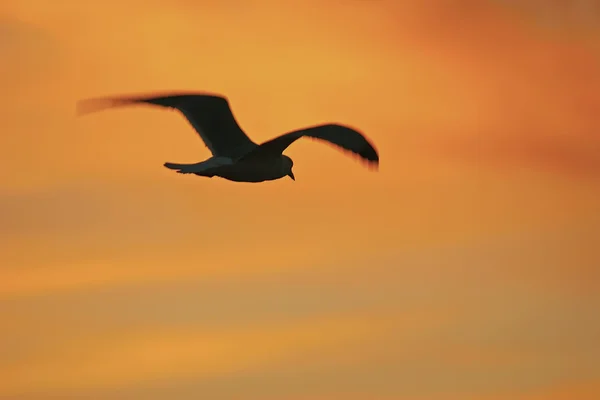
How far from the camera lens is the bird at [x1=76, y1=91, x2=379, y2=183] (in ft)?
57.9

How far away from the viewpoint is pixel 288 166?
21312 mm

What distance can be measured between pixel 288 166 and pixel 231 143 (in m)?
1.15

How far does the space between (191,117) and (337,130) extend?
4373mm

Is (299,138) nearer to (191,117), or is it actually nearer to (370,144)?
(370,144)

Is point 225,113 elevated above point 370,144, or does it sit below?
above

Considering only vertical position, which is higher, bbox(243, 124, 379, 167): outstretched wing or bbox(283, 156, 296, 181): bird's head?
bbox(283, 156, 296, 181): bird's head

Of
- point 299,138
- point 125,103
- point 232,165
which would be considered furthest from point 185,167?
point 299,138

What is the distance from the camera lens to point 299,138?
16812 mm

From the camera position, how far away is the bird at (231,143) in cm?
1764

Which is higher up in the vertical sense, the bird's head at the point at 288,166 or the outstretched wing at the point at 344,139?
the bird's head at the point at 288,166

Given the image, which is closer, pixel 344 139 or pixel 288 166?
pixel 344 139

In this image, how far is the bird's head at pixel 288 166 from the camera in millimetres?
21066

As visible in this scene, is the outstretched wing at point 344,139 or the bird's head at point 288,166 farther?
the bird's head at point 288,166

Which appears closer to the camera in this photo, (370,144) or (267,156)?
(370,144)
